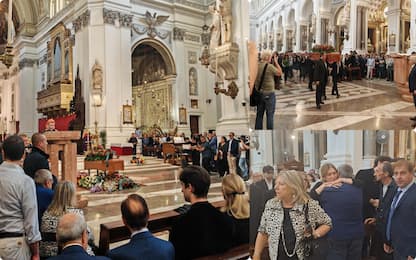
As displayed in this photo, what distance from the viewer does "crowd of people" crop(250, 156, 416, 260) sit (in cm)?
176

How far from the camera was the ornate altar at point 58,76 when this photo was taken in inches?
450

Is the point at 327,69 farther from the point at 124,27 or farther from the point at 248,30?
the point at 124,27

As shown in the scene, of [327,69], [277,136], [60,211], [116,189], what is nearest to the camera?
[327,69]

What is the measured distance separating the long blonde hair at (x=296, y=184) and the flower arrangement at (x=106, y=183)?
4470 millimetres

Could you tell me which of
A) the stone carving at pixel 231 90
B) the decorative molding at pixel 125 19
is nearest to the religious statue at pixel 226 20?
the stone carving at pixel 231 90

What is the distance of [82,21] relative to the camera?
36.0ft

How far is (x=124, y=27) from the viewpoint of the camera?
11.1 meters

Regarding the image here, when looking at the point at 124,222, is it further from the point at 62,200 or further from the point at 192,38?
the point at 192,38

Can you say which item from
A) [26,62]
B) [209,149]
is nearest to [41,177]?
[209,149]

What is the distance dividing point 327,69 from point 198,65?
35.9 feet

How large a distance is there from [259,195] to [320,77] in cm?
67

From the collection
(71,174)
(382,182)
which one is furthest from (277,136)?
(71,174)

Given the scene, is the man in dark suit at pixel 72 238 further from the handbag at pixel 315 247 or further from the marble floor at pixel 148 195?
the marble floor at pixel 148 195

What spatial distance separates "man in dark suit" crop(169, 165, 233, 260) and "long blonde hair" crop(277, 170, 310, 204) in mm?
415
